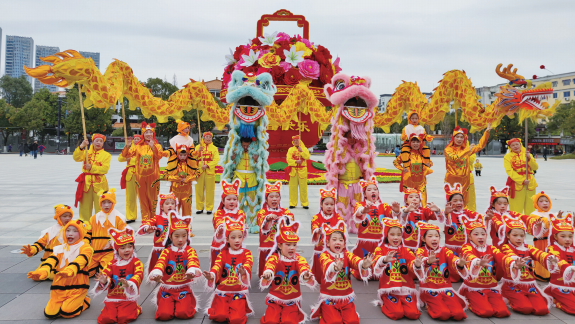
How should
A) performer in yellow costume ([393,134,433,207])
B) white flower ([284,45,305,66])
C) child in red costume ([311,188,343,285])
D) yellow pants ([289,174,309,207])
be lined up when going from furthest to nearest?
white flower ([284,45,305,66]) < yellow pants ([289,174,309,207]) < performer in yellow costume ([393,134,433,207]) < child in red costume ([311,188,343,285])

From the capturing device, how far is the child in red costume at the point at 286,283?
3.13 m

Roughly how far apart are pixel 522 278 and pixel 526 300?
0.66 feet

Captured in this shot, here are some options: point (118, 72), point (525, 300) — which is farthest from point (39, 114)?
point (525, 300)

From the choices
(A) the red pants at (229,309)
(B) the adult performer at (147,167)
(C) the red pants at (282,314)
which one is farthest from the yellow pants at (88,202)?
(C) the red pants at (282,314)

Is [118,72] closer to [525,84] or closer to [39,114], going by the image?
[525,84]

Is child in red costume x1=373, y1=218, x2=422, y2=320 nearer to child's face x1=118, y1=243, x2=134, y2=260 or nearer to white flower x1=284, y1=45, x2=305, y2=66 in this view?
child's face x1=118, y1=243, x2=134, y2=260

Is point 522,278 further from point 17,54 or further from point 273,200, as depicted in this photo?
point 17,54

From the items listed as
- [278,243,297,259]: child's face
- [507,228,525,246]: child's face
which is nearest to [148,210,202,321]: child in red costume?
[278,243,297,259]: child's face

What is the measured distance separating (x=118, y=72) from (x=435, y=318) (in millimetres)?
5492

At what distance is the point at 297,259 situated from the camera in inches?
130

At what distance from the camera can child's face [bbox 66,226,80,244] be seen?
136 inches

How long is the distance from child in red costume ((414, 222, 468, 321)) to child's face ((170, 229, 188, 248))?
2.20 meters

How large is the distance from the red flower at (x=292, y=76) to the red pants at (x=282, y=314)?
352 inches

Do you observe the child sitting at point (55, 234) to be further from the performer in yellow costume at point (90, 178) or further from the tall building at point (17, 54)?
the tall building at point (17, 54)
